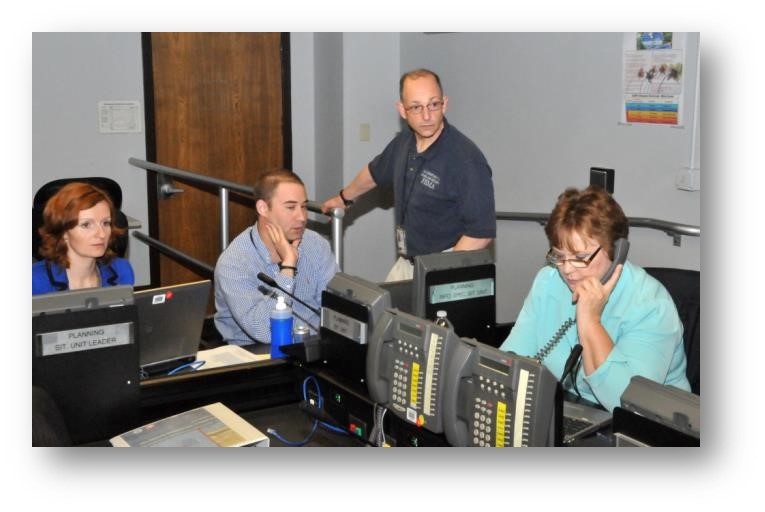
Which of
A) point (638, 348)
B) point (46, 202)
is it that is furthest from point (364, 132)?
point (638, 348)

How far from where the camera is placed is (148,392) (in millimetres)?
2346

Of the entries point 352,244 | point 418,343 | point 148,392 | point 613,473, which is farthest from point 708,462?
point 352,244

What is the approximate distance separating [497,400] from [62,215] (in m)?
1.60

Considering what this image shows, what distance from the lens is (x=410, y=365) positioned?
2.10 meters

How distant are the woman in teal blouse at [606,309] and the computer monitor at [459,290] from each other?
0.90 ft

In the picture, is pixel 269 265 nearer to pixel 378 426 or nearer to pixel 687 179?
pixel 378 426

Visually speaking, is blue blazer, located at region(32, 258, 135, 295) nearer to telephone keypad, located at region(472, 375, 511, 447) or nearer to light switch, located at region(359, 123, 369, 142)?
telephone keypad, located at region(472, 375, 511, 447)

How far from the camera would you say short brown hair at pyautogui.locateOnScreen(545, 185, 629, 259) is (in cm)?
231

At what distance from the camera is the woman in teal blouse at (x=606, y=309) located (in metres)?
2.24

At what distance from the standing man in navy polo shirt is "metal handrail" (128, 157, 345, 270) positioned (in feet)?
0.50

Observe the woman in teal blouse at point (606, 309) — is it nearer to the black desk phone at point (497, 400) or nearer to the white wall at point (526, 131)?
the black desk phone at point (497, 400)

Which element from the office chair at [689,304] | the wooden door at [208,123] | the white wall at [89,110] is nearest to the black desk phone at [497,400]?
the office chair at [689,304]

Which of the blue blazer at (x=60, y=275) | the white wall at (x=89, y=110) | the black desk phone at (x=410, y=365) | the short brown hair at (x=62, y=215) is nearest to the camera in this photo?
the black desk phone at (x=410, y=365)

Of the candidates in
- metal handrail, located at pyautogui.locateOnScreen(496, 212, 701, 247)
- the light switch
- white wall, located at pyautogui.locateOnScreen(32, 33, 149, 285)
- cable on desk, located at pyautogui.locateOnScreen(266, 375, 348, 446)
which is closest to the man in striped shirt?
cable on desk, located at pyautogui.locateOnScreen(266, 375, 348, 446)
